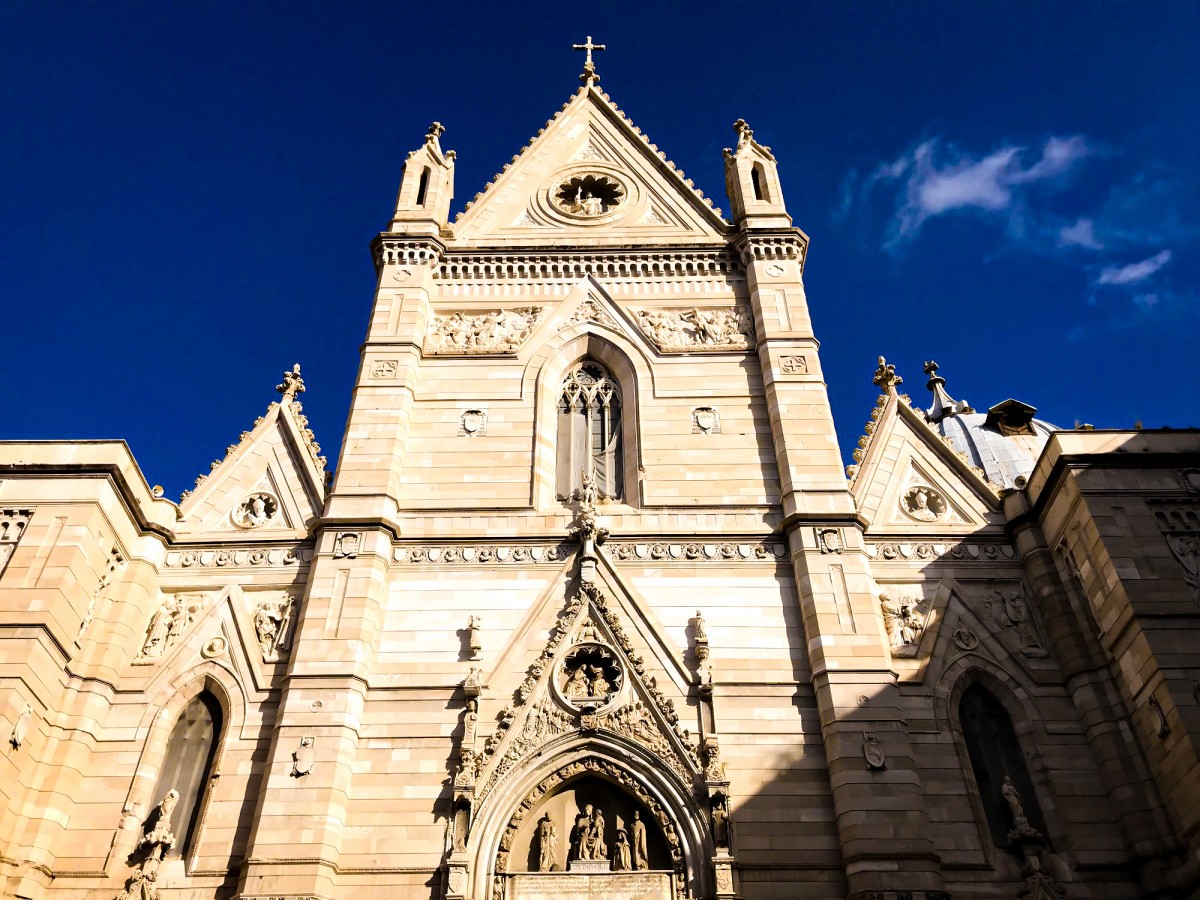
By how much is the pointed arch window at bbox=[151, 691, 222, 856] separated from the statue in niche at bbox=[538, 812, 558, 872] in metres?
4.73

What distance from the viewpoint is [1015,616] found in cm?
1504

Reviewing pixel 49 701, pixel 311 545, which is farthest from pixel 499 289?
pixel 49 701

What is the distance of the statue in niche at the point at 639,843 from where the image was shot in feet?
41.8

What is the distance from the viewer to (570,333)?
19312mm

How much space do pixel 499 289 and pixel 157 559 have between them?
8575 mm

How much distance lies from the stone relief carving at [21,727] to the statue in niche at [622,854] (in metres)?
8.03

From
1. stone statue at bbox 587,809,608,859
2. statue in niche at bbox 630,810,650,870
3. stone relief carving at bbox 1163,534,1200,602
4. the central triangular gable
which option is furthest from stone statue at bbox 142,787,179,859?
stone relief carving at bbox 1163,534,1200,602

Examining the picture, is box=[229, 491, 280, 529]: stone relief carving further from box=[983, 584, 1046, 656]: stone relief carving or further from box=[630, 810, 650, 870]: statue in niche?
box=[983, 584, 1046, 656]: stone relief carving

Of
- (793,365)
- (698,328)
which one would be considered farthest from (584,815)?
(698,328)

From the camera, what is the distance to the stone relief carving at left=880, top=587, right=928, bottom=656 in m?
14.7

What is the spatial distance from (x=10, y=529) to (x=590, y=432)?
31.7 ft

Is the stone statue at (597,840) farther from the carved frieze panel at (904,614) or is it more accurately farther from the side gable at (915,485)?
the side gable at (915,485)

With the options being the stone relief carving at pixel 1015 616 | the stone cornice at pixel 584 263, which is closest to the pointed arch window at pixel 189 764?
the stone cornice at pixel 584 263

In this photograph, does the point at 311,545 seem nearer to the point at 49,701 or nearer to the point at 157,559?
the point at 157,559
